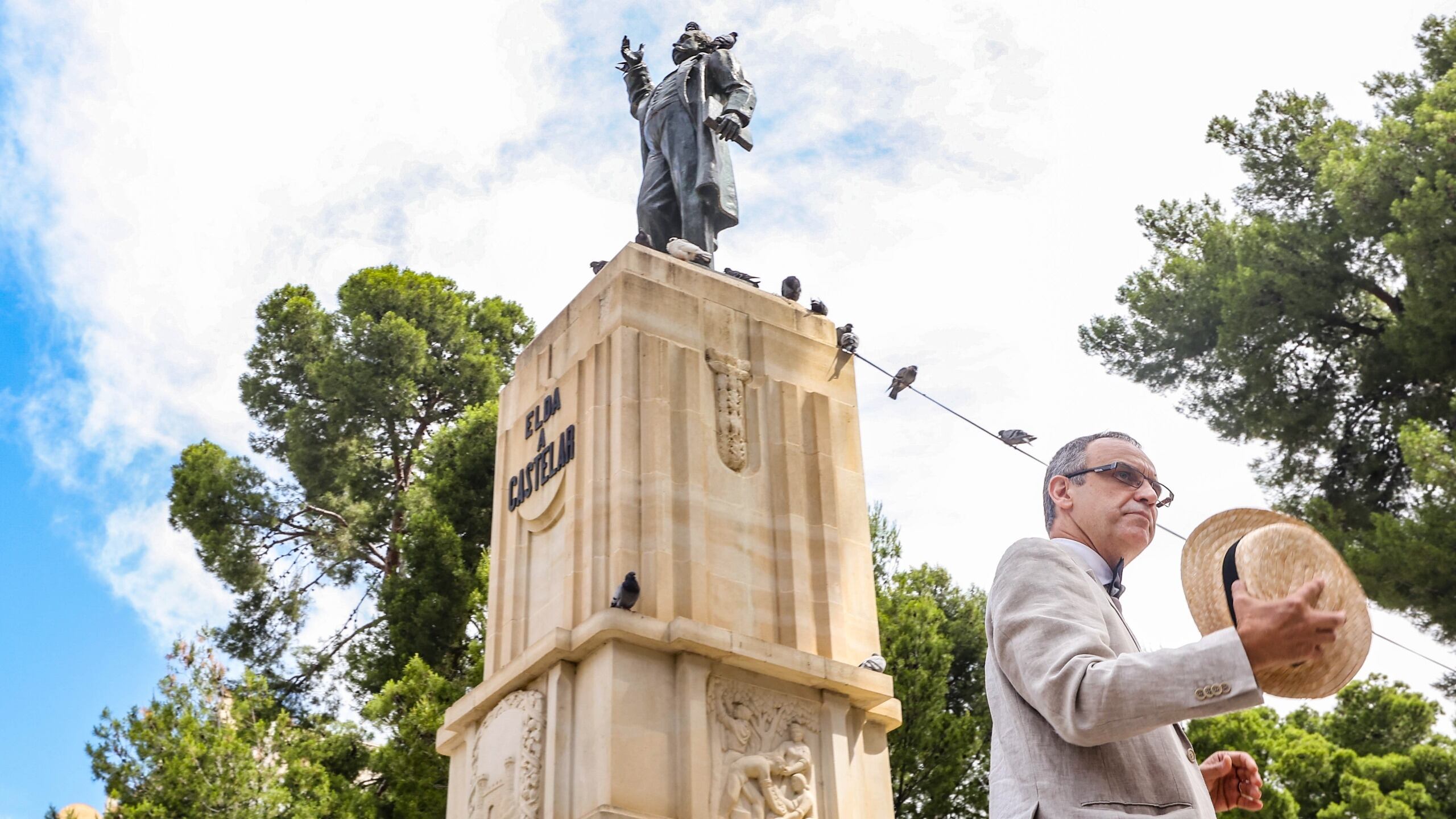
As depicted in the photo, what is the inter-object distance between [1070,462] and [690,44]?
9545 millimetres

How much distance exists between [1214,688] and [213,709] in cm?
1630

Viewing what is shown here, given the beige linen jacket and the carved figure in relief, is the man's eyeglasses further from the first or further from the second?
the carved figure in relief

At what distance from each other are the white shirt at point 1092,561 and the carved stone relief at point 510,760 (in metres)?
5.79

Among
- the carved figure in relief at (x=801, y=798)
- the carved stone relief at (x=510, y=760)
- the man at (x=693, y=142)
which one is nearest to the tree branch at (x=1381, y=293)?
the man at (x=693, y=142)

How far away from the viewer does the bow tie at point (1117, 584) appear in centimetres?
319

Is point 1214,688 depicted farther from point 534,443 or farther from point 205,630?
point 205,630

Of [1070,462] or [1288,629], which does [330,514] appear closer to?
Result: [1070,462]

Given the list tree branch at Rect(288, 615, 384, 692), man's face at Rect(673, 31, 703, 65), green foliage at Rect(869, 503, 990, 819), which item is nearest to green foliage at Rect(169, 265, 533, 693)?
tree branch at Rect(288, 615, 384, 692)

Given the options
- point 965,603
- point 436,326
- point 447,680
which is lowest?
point 447,680

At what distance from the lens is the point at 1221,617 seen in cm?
285

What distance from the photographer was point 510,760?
878 centimetres

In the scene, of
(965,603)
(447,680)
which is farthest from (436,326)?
(965,603)

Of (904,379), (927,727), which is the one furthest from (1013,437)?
(927,727)

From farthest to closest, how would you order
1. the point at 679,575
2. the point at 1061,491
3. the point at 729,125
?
the point at 729,125 → the point at 679,575 → the point at 1061,491
